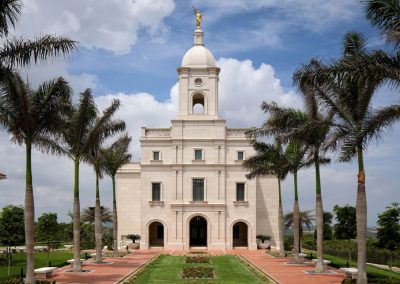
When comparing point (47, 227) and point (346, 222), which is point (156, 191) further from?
point (346, 222)

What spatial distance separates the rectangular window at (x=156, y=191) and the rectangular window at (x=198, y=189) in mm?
3388

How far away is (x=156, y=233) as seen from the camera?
184ft

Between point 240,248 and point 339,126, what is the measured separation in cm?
3139

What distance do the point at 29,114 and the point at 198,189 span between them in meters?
32.3

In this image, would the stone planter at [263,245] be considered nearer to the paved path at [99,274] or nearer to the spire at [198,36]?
the spire at [198,36]

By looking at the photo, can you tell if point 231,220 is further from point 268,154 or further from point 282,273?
point 282,273

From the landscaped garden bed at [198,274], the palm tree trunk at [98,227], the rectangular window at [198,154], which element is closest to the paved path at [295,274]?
the landscaped garden bed at [198,274]

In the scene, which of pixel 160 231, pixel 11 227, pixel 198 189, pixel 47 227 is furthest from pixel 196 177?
pixel 11 227

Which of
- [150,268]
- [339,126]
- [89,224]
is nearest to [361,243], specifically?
[339,126]

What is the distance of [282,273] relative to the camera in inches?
1134

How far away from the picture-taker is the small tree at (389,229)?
28.3 m

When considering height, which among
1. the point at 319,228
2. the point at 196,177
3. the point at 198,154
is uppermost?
the point at 198,154

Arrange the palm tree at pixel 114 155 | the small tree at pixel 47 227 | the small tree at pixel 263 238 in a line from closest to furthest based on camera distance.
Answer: the palm tree at pixel 114 155 → the small tree at pixel 47 227 → the small tree at pixel 263 238

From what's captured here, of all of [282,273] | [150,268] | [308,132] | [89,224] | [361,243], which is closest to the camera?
[361,243]
